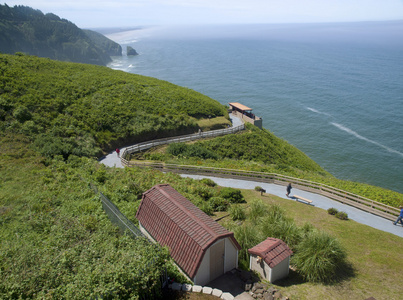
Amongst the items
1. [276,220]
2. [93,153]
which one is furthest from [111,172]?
[276,220]

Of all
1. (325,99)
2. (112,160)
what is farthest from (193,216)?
(325,99)

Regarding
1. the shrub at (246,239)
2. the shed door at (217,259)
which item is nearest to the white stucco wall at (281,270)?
the shrub at (246,239)

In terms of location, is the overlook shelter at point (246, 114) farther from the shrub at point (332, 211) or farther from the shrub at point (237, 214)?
Answer: the shrub at point (237, 214)

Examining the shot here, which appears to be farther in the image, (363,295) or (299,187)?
(299,187)

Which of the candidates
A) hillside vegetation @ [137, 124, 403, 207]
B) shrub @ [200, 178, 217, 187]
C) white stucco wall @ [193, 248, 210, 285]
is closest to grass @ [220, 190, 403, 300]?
white stucco wall @ [193, 248, 210, 285]

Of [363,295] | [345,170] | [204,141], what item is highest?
[363,295]

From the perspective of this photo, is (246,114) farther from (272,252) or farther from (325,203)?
(272,252)

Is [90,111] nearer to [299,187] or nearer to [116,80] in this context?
[116,80]
